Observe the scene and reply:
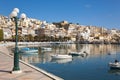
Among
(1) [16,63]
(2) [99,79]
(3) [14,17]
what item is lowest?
(2) [99,79]

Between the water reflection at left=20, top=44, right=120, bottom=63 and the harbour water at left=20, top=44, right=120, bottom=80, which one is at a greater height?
the water reflection at left=20, top=44, right=120, bottom=63

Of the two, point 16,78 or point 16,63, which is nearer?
point 16,78

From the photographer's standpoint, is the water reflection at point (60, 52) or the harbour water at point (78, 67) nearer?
the harbour water at point (78, 67)

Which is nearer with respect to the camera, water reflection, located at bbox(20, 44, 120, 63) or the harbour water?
the harbour water

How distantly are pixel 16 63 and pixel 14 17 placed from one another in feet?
9.29

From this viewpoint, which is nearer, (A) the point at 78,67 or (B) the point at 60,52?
(A) the point at 78,67

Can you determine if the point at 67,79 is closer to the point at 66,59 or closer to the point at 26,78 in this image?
the point at 26,78

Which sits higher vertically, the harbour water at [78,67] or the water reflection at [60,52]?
the water reflection at [60,52]

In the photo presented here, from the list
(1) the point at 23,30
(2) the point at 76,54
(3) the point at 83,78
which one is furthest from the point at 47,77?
(1) the point at 23,30

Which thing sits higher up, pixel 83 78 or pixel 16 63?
pixel 16 63

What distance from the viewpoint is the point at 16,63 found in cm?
1642

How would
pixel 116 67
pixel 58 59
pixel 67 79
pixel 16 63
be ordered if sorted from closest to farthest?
pixel 16 63
pixel 67 79
pixel 116 67
pixel 58 59

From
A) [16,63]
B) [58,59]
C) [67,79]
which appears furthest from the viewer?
[58,59]

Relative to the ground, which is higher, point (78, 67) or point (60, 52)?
point (60, 52)
